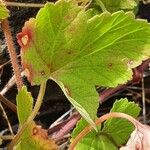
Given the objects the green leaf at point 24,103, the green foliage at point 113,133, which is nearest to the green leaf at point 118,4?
the green foliage at point 113,133

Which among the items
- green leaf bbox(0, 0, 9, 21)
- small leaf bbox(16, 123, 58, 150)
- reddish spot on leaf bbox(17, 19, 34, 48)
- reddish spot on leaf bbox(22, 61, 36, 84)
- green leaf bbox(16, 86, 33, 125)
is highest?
green leaf bbox(0, 0, 9, 21)

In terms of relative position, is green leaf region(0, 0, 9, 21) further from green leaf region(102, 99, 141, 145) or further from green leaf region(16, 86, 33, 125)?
green leaf region(102, 99, 141, 145)

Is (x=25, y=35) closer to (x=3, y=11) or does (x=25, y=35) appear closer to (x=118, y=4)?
(x=3, y=11)

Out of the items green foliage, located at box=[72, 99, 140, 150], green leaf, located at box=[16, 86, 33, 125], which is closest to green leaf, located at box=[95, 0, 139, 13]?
green foliage, located at box=[72, 99, 140, 150]

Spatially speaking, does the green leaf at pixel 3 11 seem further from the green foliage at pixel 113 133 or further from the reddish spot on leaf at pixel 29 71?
the green foliage at pixel 113 133

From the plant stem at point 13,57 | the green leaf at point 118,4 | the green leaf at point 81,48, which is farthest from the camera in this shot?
the green leaf at point 118,4

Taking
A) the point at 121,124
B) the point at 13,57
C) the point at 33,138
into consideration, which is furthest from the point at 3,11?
the point at 121,124
